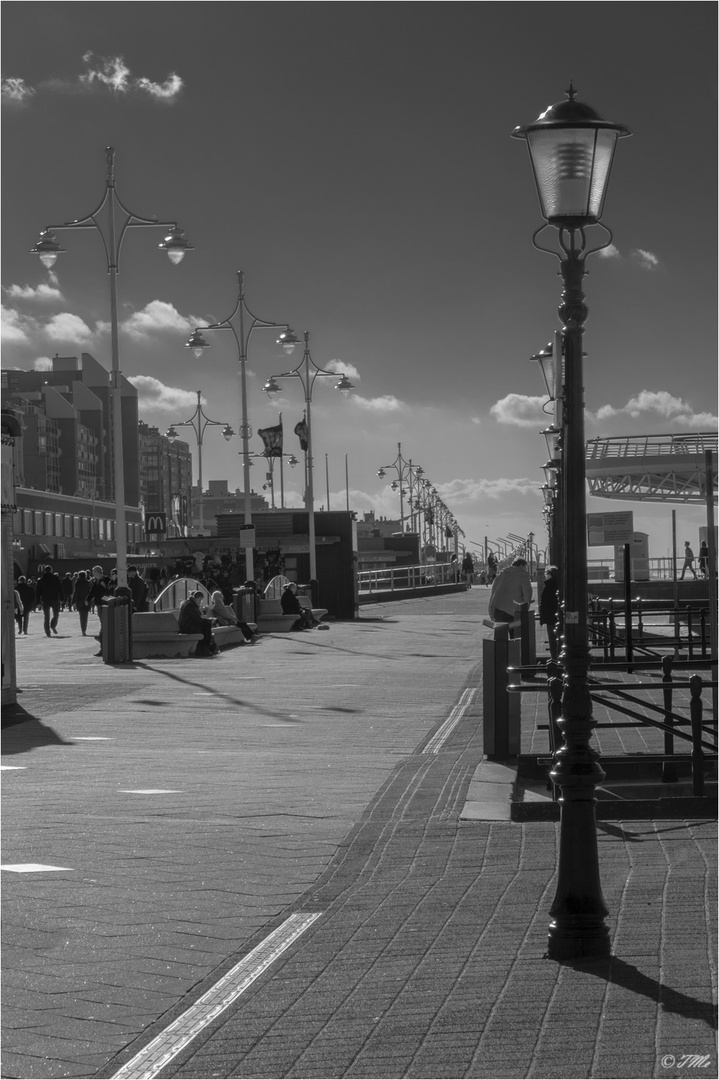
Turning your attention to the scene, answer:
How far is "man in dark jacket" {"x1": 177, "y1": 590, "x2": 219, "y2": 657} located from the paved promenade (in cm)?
1230

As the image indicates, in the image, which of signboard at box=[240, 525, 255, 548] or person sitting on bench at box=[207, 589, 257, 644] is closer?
person sitting on bench at box=[207, 589, 257, 644]

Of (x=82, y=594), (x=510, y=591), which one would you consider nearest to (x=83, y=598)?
(x=82, y=594)

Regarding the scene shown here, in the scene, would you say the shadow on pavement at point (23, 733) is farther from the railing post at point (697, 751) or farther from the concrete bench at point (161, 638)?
the concrete bench at point (161, 638)

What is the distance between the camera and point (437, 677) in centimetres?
2089

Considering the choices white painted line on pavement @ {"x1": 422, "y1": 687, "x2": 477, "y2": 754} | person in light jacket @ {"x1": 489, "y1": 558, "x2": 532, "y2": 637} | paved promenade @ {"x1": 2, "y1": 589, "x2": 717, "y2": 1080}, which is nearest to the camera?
paved promenade @ {"x1": 2, "y1": 589, "x2": 717, "y2": 1080}

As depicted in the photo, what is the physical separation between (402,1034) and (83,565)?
214 ft

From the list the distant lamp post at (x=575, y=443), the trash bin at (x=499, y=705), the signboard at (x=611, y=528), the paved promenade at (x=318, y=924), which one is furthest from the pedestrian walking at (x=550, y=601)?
the distant lamp post at (x=575, y=443)

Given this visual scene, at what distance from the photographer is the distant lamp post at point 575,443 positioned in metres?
6.03

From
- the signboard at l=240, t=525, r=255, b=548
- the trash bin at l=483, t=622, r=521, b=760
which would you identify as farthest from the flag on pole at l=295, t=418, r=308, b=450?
the trash bin at l=483, t=622, r=521, b=760

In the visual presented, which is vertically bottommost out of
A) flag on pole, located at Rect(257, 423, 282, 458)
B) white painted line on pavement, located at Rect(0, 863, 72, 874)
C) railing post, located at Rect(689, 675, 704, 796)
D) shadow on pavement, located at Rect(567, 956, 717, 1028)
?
white painted line on pavement, located at Rect(0, 863, 72, 874)

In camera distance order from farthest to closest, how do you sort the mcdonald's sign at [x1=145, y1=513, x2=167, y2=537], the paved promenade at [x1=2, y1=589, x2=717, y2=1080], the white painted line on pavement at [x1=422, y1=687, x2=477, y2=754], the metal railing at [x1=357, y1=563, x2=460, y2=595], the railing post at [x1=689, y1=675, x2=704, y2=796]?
the metal railing at [x1=357, y1=563, x2=460, y2=595]
the mcdonald's sign at [x1=145, y1=513, x2=167, y2=537]
the white painted line on pavement at [x1=422, y1=687, x2=477, y2=754]
the railing post at [x1=689, y1=675, x2=704, y2=796]
the paved promenade at [x1=2, y1=589, x2=717, y2=1080]

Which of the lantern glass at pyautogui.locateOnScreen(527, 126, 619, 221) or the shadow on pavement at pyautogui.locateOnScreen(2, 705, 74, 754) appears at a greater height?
the lantern glass at pyautogui.locateOnScreen(527, 126, 619, 221)

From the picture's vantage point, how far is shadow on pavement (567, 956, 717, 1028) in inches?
191

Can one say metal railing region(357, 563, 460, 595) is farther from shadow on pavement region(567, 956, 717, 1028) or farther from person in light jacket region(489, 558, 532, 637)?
shadow on pavement region(567, 956, 717, 1028)
